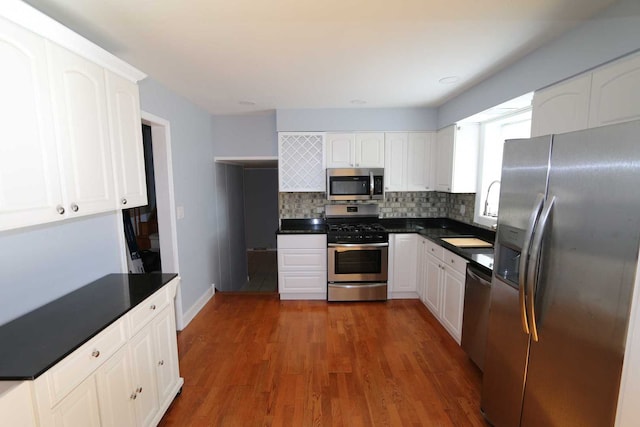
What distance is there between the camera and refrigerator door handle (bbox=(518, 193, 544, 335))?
1.32 m

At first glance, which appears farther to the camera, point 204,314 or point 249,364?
point 204,314

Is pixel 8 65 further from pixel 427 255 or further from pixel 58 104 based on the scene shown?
pixel 427 255

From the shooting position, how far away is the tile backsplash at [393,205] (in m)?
4.02

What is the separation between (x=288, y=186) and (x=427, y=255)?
6.47 ft

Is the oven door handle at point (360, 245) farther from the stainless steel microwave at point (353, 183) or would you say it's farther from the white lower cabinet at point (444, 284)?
the stainless steel microwave at point (353, 183)

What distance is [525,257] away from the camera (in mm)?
1354

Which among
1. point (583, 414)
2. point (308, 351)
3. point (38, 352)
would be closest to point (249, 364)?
point (308, 351)

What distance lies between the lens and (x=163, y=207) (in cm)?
282

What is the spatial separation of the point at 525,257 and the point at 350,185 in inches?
97.5

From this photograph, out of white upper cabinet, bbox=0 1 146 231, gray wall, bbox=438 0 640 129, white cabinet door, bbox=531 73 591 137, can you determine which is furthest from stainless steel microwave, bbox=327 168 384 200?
white upper cabinet, bbox=0 1 146 231

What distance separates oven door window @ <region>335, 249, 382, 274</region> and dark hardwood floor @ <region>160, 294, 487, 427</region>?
0.47 metres

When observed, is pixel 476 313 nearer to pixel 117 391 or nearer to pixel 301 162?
pixel 117 391

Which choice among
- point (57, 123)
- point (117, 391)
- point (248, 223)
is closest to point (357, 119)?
point (57, 123)

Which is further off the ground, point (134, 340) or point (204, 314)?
point (134, 340)
